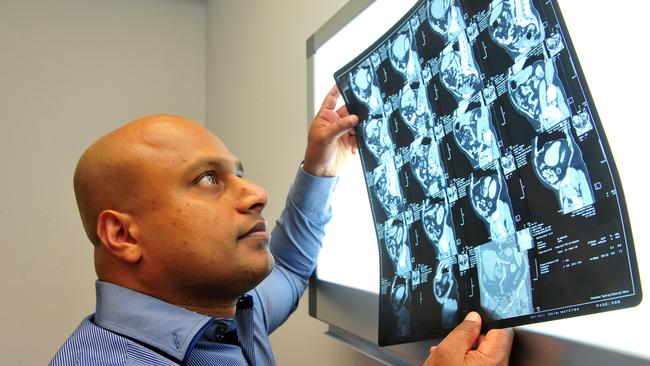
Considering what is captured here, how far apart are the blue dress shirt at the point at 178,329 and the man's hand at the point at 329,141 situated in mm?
29

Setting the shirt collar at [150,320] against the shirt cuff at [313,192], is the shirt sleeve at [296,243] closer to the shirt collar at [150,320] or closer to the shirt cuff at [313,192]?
the shirt cuff at [313,192]

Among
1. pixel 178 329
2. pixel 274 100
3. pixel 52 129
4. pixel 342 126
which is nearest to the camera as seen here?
pixel 178 329

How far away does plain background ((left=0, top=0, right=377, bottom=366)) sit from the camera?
1.97 meters

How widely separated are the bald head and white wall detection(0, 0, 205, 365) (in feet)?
4.58

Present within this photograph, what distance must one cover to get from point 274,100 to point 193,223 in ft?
3.02

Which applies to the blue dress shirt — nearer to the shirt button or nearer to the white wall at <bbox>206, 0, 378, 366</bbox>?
the shirt button

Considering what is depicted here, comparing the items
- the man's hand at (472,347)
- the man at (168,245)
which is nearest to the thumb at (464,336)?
the man's hand at (472,347)

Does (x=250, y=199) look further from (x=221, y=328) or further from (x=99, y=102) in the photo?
(x=99, y=102)

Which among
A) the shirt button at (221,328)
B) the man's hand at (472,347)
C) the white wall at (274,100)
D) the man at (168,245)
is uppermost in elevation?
the white wall at (274,100)

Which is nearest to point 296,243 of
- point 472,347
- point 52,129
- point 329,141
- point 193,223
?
point 329,141

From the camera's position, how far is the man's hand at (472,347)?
667 mm

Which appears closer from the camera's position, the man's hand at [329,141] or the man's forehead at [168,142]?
the man's forehead at [168,142]

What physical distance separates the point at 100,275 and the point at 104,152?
0.23 m

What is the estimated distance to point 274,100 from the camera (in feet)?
5.52
